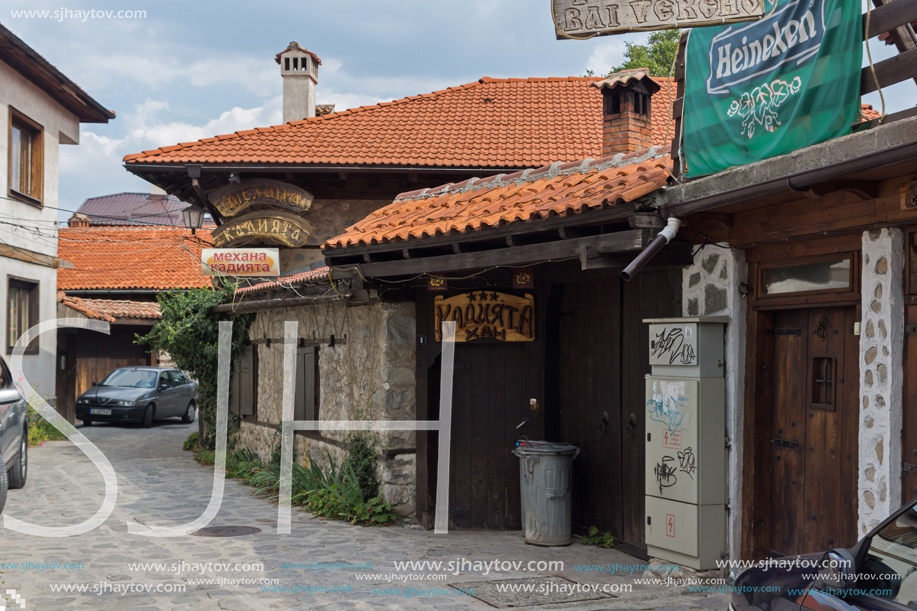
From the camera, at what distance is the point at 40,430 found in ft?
55.8

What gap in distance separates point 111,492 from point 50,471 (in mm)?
2381

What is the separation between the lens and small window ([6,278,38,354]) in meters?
17.0

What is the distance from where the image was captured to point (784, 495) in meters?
6.35

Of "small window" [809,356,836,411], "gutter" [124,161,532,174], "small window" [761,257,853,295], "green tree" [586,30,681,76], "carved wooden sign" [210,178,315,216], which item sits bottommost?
"small window" [809,356,836,411]

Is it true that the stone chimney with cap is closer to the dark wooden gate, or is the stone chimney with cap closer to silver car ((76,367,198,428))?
silver car ((76,367,198,428))

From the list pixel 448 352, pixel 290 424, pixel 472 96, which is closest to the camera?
pixel 448 352

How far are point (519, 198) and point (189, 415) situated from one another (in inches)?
688

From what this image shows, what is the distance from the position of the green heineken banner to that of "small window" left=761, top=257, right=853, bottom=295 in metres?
0.90

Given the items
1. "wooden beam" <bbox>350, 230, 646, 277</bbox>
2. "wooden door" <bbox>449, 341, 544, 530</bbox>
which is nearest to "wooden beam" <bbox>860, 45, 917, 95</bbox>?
"wooden beam" <bbox>350, 230, 646, 277</bbox>

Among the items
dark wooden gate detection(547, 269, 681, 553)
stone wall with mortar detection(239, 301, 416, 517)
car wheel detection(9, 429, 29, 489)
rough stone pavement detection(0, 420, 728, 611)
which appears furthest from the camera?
car wheel detection(9, 429, 29, 489)

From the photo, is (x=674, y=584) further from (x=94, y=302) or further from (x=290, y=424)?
(x=94, y=302)

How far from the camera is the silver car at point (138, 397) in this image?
20.2 m

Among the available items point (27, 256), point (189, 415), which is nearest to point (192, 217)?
point (27, 256)

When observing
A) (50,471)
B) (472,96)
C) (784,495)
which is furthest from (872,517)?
(472,96)
